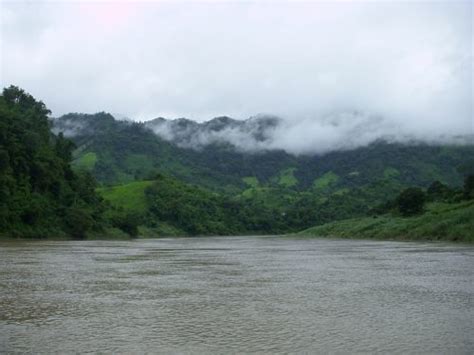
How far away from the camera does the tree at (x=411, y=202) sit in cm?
9006

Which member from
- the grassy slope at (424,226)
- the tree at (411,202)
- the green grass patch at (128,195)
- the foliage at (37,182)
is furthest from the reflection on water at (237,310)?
the green grass patch at (128,195)

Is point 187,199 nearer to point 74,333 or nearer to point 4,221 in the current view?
point 4,221

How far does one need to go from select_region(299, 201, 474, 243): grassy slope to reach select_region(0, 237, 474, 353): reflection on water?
121 feet

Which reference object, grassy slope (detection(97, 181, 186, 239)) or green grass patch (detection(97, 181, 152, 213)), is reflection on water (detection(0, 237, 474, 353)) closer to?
grassy slope (detection(97, 181, 186, 239))

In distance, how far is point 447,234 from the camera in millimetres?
64250

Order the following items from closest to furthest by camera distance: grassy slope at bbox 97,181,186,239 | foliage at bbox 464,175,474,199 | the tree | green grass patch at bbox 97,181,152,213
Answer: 1. foliage at bbox 464,175,474,199
2. the tree
3. grassy slope at bbox 97,181,186,239
4. green grass patch at bbox 97,181,152,213

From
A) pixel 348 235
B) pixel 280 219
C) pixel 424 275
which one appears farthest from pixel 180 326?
pixel 280 219

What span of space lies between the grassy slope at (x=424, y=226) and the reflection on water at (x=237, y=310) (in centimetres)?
3678

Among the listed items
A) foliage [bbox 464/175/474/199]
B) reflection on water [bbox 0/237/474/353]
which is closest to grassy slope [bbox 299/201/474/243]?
foliage [bbox 464/175/474/199]

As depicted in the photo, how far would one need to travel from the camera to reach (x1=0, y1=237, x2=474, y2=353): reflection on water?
12.4 meters

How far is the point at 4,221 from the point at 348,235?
5280 cm

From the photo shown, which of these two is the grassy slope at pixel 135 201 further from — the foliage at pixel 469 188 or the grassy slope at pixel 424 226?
the foliage at pixel 469 188

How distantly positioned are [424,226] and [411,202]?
1945 centimetres

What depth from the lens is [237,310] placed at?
16734mm
